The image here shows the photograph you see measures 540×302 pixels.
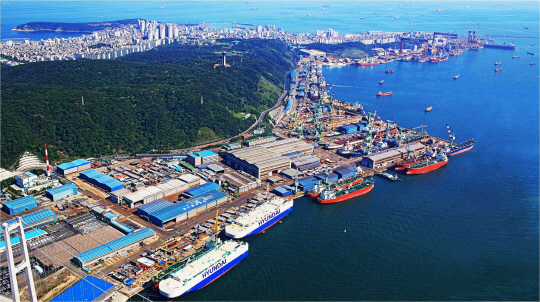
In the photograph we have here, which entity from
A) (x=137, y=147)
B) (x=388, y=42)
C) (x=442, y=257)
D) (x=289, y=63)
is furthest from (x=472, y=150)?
(x=388, y=42)

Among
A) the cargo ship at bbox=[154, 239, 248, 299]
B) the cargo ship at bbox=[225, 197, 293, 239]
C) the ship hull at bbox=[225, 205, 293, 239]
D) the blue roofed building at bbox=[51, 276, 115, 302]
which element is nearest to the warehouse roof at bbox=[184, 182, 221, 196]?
the cargo ship at bbox=[225, 197, 293, 239]

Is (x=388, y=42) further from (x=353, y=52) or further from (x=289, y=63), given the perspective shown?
(x=289, y=63)

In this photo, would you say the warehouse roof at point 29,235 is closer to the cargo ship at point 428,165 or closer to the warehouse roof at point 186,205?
the warehouse roof at point 186,205

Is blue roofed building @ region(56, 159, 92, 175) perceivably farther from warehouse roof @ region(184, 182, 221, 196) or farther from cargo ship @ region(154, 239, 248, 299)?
cargo ship @ region(154, 239, 248, 299)

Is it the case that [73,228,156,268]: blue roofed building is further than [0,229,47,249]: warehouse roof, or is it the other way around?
[0,229,47,249]: warehouse roof

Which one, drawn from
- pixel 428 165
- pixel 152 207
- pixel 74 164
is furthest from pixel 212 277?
pixel 428 165

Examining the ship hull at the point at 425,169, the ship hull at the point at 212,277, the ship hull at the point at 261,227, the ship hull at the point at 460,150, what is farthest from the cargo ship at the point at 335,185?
the ship hull at the point at 460,150

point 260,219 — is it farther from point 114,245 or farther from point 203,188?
point 114,245
